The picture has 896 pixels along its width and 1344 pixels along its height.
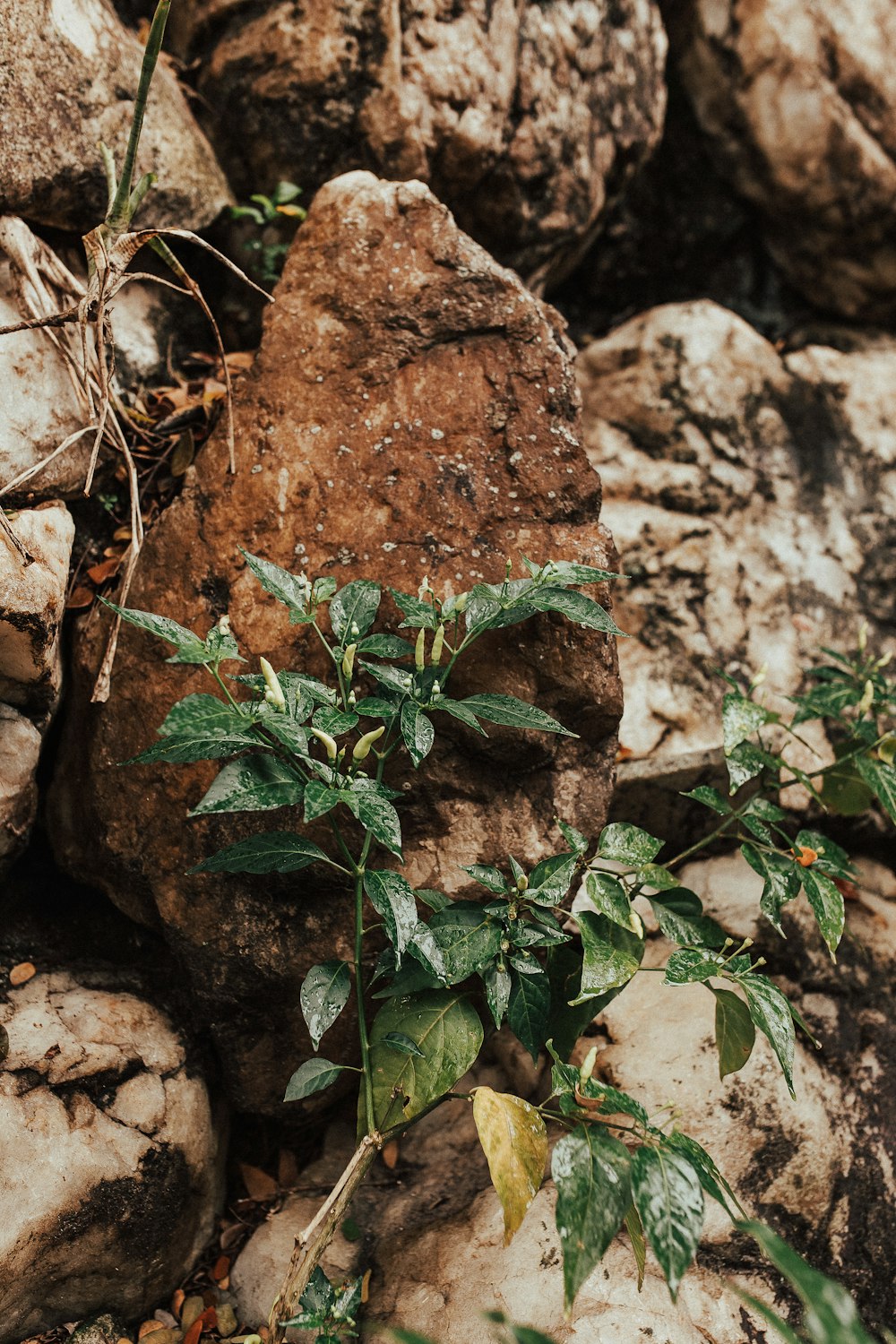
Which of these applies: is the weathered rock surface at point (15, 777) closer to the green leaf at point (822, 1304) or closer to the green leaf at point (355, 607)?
the green leaf at point (355, 607)

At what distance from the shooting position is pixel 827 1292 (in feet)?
3.46

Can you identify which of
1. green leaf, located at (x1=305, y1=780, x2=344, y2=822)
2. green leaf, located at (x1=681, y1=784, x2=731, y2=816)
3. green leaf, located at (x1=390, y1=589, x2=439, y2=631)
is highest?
green leaf, located at (x1=390, y1=589, x2=439, y2=631)

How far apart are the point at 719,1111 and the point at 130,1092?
4.23 feet

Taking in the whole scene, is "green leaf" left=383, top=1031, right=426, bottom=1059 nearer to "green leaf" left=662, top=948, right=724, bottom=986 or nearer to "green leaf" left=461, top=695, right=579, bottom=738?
"green leaf" left=662, top=948, right=724, bottom=986

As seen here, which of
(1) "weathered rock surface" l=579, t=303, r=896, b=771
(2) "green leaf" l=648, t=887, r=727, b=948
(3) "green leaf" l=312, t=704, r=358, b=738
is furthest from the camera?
(1) "weathered rock surface" l=579, t=303, r=896, b=771

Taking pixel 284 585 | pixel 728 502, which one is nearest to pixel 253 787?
pixel 284 585

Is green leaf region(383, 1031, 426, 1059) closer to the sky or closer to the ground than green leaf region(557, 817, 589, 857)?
closer to the ground

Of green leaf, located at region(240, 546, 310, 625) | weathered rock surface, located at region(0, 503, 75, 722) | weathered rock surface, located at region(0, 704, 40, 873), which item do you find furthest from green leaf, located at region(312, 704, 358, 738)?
weathered rock surface, located at region(0, 704, 40, 873)

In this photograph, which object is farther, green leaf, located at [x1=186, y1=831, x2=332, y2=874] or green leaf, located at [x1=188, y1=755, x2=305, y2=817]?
green leaf, located at [x1=186, y1=831, x2=332, y2=874]

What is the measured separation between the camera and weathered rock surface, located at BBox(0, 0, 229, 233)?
208 centimetres

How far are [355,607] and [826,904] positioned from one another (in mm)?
1148

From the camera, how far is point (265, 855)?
166 centimetres

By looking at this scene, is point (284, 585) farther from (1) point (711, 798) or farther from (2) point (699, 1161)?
(2) point (699, 1161)

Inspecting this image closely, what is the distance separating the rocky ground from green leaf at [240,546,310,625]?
224 millimetres
